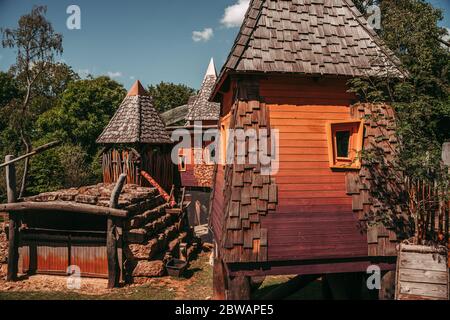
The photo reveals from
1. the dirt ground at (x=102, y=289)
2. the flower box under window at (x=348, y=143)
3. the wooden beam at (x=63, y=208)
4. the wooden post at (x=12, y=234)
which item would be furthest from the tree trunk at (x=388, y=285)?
the wooden post at (x=12, y=234)

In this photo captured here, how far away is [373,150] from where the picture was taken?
22.2ft

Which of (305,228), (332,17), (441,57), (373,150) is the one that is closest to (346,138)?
(373,150)

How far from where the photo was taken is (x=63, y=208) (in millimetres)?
10492

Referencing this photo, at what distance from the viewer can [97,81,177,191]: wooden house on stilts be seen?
15.6m

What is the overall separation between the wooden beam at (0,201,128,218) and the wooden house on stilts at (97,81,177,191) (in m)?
5.07

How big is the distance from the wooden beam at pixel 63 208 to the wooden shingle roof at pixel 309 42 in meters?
6.08

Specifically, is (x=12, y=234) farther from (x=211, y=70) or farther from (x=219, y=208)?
(x=211, y=70)

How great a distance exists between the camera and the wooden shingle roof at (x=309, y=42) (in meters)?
6.61

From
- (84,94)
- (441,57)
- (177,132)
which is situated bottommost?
(177,132)

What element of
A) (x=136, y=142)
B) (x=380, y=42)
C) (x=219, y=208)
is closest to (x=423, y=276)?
(x=219, y=208)

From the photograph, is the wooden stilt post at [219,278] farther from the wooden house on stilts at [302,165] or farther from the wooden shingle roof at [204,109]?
the wooden shingle roof at [204,109]

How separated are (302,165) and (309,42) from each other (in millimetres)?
2785
